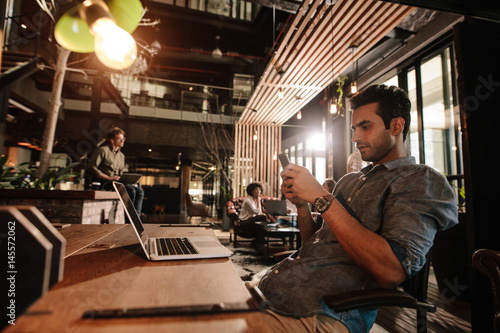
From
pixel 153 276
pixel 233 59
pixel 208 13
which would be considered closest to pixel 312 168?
pixel 233 59

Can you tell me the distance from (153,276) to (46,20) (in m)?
7.09

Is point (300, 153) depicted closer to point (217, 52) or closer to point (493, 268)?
point (217, 52)

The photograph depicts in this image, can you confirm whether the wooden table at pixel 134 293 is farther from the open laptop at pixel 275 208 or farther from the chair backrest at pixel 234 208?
the chair backrest at pixel 234 208

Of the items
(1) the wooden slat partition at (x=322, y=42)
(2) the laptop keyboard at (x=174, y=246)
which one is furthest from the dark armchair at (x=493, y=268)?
(1) the wooden slat partition at (x=322, y=42)

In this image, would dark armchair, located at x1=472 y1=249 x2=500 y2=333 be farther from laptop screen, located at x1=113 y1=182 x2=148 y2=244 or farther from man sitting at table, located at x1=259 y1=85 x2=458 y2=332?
laptop screen, located at x1=113 y1=182 x2=148 y2=244

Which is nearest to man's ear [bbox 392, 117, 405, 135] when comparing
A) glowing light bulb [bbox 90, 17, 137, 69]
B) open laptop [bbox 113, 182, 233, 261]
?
open laptop [bbox 113, 182, 233, 261]

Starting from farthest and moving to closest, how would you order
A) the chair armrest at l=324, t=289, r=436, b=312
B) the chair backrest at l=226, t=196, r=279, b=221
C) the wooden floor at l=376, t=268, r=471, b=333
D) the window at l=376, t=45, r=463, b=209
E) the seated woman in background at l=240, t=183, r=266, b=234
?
the chair backrest at l=226, t=196, r=279, b=221 → the seated woman in background at l=240, t=183, r=266, b=234 → the window at l=376, t=45, r=463, b=209 → the wooden floor at l=376, t=268, r=471, b=333 → the chair armrest at l=324, t=289, r=436, b=312

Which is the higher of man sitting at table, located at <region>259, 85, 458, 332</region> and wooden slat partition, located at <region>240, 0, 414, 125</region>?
wooden slat partition, located at <region>240, 0, 414, 125</region>

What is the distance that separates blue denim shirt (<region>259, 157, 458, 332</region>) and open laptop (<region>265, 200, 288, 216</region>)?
442 cm

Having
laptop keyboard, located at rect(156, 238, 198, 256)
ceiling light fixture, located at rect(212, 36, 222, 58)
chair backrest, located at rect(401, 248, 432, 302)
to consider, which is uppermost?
ceiling light fixture, located at rect(212, 36, 222, 58)

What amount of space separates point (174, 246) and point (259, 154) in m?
7.24

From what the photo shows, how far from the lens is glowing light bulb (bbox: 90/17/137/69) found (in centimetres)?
170

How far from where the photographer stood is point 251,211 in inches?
219

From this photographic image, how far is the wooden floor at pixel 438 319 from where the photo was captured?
2.29 m
